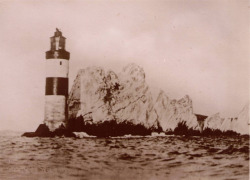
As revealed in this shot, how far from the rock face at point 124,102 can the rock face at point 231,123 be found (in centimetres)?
11

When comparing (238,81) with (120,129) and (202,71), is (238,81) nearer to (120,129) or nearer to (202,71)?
(202,71)

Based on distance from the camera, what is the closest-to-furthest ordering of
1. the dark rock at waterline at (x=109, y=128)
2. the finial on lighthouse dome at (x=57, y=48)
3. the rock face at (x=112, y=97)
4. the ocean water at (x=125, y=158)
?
the ocean water at (x=125, y=158) < the finial on lighthouse dome at (x=57, y=48) < the rock face at (x=112, y=97) < the dark rock at waterline at (x=109, y=128)

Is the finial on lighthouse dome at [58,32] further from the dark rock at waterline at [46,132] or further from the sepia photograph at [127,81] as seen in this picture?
the dark rock at waterline at [46,132]

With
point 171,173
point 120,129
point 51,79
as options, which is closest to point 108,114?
point 120,129

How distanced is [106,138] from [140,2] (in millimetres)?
881

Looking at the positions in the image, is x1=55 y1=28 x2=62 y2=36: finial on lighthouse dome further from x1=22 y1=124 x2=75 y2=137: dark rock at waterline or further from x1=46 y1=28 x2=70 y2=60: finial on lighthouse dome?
x1=22 y1=124 x2=75 y2=137: dark rock at waterline

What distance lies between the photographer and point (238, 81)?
94.3 inches

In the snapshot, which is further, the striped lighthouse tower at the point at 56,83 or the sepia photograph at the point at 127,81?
the striped lighthouse tower at the point at 56,83

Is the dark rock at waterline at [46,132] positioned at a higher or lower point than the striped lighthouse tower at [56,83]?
lower

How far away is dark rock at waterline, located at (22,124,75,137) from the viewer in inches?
100

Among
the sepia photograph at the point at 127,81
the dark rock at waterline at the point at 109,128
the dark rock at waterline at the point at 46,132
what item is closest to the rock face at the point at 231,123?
the sepia photograph at the point at 127,81

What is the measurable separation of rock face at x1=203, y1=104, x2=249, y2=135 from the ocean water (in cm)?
6

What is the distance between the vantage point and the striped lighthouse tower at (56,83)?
97.9 inches

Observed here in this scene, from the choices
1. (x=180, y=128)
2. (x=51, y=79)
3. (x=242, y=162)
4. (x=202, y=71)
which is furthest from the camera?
(x=180, y=128)
